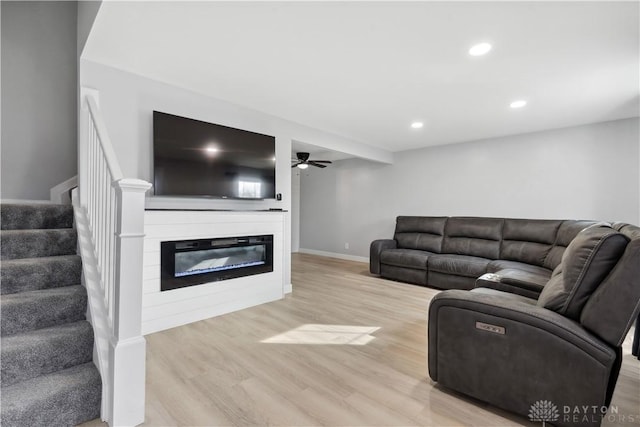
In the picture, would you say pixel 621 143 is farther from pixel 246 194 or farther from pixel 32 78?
pixel 32 78

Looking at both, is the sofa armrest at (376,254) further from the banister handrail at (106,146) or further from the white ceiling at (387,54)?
the banister handrail at (106,146)

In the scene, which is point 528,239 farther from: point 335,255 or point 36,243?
point 36,243

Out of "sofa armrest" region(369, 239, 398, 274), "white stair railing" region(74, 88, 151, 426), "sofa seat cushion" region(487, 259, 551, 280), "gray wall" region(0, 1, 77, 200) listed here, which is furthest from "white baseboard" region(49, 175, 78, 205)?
"sofa seat cushion" region(487, 259, 551, 280)

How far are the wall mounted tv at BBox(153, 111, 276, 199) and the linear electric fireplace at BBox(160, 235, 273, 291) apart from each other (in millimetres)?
500

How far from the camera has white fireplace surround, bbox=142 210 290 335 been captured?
264 cm

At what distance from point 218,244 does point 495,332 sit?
2.53 metres

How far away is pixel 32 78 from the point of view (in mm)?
3041

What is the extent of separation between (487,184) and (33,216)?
18.8 ft

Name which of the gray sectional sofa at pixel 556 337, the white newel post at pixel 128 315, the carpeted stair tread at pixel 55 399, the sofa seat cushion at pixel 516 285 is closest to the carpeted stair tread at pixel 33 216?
the carpeted stair tread at pixel 55 399

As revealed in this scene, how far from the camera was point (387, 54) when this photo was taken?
2322mm

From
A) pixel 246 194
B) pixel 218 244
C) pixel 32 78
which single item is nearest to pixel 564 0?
pixel 246 194

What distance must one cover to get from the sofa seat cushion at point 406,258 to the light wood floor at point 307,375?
49.1 inches

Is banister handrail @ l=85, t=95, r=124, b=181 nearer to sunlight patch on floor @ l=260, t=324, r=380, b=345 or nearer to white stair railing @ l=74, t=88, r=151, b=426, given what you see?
white stair railing @ l=74, t=88, r=151, b=426

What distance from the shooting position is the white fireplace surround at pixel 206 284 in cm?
264
